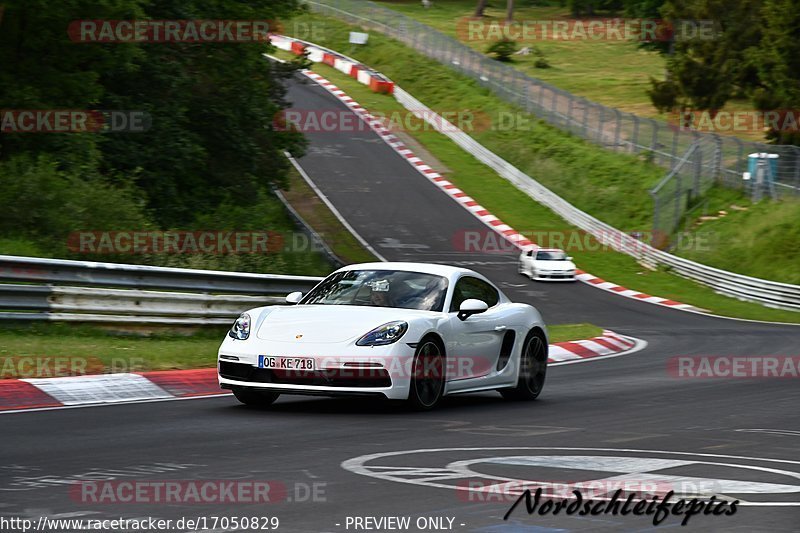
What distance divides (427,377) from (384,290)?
99cm

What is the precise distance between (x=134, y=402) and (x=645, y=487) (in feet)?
17.9

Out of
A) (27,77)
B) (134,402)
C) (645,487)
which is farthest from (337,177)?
(645,487)

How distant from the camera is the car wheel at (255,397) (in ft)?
35.9

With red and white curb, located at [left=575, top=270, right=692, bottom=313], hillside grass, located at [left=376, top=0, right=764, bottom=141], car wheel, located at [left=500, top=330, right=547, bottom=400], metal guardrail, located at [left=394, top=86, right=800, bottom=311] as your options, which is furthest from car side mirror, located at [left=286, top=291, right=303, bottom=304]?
hillside grass, located at [left=376, top=0, right=764, bottom=141]

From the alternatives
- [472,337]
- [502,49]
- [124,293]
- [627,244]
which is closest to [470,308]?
[472,337]

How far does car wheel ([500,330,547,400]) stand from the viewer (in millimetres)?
12555

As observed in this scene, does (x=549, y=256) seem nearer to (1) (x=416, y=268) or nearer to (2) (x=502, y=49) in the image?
(1) (x=416, y=268)

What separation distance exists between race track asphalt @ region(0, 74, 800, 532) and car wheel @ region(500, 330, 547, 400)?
0.18 meters

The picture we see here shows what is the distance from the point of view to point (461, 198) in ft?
151

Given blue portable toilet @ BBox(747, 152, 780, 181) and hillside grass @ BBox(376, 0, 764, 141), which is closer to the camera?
blue portable toilet @ BBox(747, 152, 780, 181)

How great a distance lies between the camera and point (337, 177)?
1870 inches

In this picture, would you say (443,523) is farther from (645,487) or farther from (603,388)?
(603,388)

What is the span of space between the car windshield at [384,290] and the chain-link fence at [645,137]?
94.7 feet

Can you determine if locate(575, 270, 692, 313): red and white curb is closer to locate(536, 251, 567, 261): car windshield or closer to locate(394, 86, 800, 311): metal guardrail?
locate(536, 251, 567, 261): car windshield
